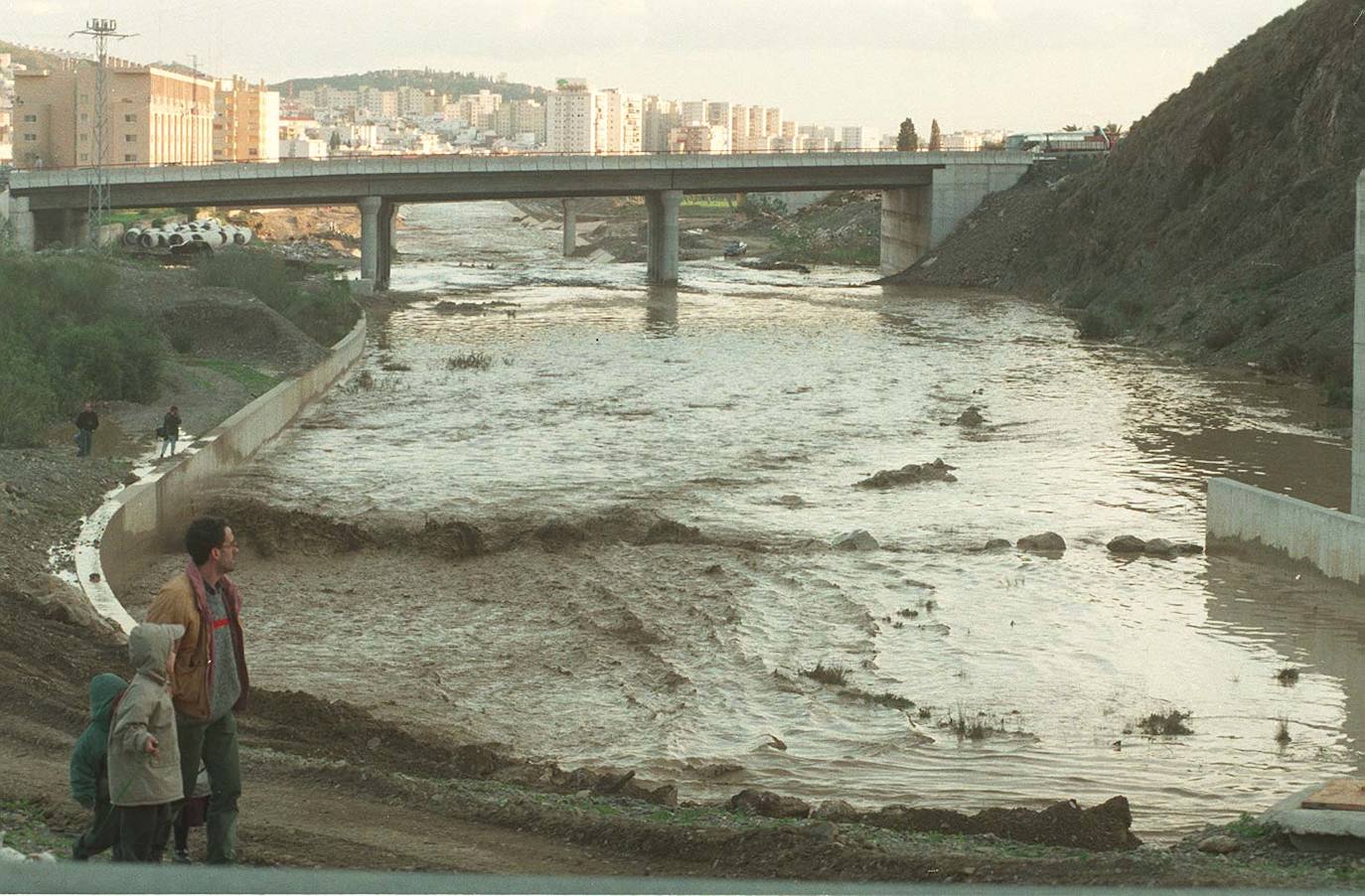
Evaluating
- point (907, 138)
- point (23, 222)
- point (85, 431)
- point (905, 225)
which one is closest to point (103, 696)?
point (85, 431)

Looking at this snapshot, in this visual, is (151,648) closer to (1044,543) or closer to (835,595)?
(835,595)

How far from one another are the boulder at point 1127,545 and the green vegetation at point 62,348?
14881 millimetres

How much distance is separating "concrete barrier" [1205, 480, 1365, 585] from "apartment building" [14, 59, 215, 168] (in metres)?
112

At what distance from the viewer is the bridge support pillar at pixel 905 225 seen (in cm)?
8398

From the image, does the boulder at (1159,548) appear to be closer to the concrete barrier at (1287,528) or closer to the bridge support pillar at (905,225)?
the concrete barrier at (1287,528)

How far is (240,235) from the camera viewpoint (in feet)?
269

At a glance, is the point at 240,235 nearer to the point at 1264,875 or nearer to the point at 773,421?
the point at 773,421

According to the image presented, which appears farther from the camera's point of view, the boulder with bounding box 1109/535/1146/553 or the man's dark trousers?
the boulder with bounding box 1109/535/1146/553

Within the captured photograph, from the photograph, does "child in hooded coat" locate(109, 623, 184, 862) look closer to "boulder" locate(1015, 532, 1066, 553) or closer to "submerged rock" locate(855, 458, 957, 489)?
"boulder" locate(1015, 532, 1066, 553)

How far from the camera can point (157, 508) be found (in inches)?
898

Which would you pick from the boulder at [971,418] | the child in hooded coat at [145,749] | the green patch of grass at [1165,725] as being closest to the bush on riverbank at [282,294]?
the boulder at [971,418]

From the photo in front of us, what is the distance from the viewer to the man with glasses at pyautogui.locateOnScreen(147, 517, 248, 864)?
8102 millimetres

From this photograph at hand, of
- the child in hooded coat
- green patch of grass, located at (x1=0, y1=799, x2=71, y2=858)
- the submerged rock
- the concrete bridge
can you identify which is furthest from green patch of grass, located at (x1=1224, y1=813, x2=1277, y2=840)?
the concrete bridge

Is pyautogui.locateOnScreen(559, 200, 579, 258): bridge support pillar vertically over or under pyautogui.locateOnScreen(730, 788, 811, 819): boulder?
over
